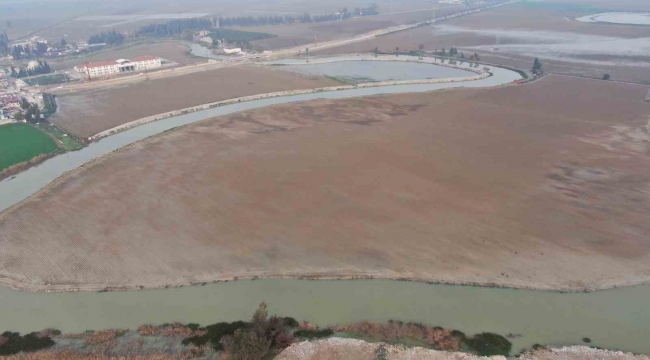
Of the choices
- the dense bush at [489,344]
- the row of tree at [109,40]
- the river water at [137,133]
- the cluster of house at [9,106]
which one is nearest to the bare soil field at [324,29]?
the row of tree at [109,40]

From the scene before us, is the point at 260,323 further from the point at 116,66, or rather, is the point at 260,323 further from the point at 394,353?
the point at 116,66

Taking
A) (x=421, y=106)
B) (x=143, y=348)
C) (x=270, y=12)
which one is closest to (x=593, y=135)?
(x=421, y=106)

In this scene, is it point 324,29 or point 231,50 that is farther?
point 324,29

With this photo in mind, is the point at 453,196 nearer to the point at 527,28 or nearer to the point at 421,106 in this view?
the point at 421,106

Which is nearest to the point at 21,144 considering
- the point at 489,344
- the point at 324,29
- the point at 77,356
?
the point at 77,356

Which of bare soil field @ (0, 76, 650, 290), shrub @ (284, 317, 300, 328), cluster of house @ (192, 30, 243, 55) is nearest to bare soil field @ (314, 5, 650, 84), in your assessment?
cluster of house @ (192, 30, 243, 55)

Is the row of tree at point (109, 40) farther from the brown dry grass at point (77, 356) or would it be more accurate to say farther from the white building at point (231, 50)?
the brown dry grass at point (77, 356)

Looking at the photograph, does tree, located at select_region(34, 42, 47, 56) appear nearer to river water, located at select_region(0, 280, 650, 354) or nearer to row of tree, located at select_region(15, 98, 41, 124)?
row of tree, located at select_region(15, 98, 41, 124)
